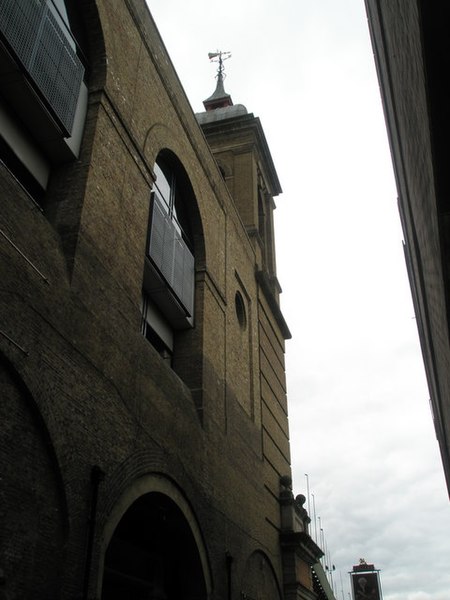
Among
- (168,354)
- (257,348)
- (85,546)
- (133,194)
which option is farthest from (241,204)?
(85,546)

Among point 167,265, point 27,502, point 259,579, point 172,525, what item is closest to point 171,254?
point 167,265

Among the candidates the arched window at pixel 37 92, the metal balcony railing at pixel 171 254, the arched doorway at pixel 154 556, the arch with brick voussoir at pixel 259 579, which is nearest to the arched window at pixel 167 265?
the metal balcony railing at pixel 171 254

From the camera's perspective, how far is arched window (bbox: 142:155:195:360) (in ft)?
34.9

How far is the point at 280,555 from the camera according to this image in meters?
16.4

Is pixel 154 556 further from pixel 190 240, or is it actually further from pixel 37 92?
pixel 37 92

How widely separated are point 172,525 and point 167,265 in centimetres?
456

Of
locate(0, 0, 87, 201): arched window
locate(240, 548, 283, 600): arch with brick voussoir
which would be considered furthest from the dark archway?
locate(240, 548, 283, 600): arch with brick voussoir

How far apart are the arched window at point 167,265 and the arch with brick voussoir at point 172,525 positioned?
9.98 ft

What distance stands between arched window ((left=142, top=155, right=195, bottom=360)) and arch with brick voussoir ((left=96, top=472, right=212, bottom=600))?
9.98 feet

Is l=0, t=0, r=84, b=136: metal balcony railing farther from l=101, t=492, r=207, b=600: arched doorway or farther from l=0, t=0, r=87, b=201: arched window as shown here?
l=101, t=492, r=207, b=600: arched doorway

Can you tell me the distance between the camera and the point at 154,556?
33.6 ft

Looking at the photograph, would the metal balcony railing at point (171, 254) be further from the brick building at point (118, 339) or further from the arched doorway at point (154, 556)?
the arched doorway at point (154, 556)

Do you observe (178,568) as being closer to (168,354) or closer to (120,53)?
(168,354)

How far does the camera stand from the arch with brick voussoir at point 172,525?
848 centimetres
